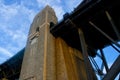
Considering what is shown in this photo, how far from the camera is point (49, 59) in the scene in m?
10.0

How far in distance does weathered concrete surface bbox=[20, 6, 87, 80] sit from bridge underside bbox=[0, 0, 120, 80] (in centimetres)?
67

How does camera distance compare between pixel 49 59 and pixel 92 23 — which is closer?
pixel 92 23

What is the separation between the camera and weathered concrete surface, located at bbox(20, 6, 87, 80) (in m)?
9.40

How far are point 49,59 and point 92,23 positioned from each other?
10.0 feet

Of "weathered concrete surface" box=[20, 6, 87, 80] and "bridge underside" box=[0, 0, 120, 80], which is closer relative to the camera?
"bridge underside" box=[0, 0, 120, 80]

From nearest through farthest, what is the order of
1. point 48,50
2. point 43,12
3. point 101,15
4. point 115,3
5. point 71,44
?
1. point 115,3
2. point 101,15
3. point 48,50
4. point 71,44
5. point 43,12

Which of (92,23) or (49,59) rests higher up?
(92,23)

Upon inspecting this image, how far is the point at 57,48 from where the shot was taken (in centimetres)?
1102

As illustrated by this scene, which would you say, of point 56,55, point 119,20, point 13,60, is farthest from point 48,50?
point 13,60

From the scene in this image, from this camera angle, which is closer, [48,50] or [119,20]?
[119,20]

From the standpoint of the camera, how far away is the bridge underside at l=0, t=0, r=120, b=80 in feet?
27.2

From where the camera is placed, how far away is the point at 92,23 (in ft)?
29.2

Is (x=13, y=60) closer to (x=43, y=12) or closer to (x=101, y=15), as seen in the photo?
(x=43, y=12)

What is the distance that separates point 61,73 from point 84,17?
3.08 meters
